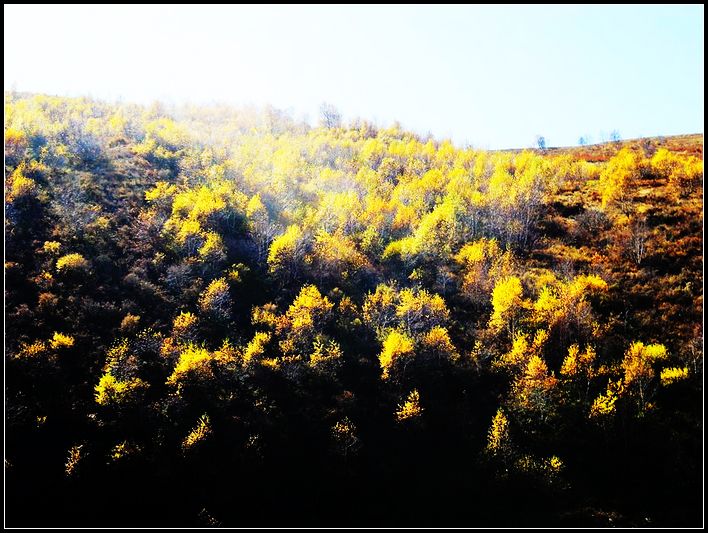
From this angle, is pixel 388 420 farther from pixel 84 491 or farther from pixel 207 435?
pixel 84 491

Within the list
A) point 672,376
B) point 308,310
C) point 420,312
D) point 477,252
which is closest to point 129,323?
point 308,310

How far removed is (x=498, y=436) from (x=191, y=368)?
32403 millimetres

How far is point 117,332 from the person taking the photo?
52969 millimetres

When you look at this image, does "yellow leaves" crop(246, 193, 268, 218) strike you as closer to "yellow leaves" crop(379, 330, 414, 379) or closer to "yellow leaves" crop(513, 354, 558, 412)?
"yellow leaves" crop(379, 330, 414, 379)

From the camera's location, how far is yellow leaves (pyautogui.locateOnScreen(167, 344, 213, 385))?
48406 millimetres

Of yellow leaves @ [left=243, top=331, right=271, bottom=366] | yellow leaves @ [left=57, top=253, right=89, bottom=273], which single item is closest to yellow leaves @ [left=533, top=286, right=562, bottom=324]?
yellow leaves @ [left=243, top=331, right=271, bottom=366]

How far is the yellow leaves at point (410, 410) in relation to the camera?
161 ft

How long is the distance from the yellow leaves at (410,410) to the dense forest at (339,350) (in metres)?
0.21

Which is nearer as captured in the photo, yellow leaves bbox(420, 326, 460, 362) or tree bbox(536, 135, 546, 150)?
yellow leaves bbox(420, 326, 460, 362)

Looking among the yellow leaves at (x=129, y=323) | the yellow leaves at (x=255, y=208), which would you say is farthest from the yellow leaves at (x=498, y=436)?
the yellow leaves at (x=255, y=208)

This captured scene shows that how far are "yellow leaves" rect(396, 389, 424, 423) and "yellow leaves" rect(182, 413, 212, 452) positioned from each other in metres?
19.4

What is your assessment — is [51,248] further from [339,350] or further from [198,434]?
[339,350]

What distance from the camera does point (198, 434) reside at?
43906 mm

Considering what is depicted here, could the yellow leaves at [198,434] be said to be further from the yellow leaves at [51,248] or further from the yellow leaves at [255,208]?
the yellow leaves at [255,208]
